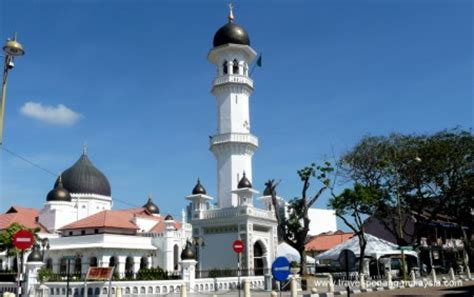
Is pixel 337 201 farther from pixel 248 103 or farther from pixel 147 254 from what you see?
pixel 147 254

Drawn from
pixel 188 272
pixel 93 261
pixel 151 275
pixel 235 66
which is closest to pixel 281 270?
pixel 188 272

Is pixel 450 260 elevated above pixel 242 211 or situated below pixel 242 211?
below

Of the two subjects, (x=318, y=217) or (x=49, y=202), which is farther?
(x=318, y=217)

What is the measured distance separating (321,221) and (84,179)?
51.1 m

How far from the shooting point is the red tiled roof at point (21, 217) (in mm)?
51031

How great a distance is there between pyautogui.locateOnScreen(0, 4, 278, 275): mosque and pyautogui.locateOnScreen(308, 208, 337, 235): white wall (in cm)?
4289

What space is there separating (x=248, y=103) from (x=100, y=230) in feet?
62.4

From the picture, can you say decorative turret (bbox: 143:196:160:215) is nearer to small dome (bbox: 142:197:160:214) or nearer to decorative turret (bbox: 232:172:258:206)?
small dome (bbox: 142:197:160:214)

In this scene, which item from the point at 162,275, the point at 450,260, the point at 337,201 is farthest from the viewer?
the point at 450,260

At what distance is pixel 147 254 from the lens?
48.9 m

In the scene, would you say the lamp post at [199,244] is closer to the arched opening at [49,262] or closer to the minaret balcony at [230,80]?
the minaret balcony at [230,80]

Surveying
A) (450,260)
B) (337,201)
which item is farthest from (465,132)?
(450,260)

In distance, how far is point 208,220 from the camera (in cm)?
3838

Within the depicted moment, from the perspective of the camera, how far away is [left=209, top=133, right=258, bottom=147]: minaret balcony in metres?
39.8
